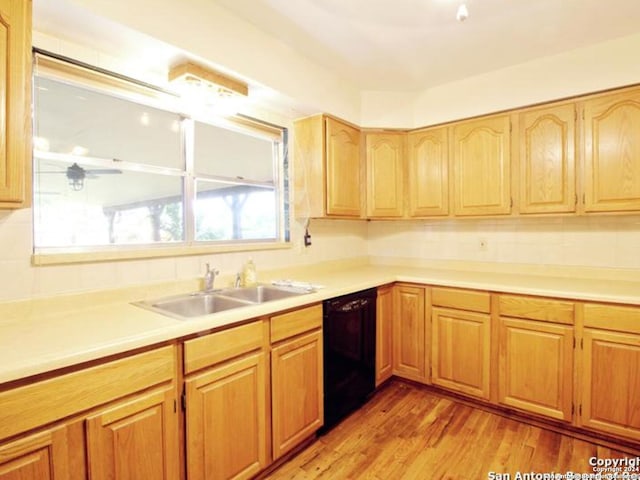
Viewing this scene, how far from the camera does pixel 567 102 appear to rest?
2297mm

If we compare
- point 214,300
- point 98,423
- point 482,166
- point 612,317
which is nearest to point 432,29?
point 482,166

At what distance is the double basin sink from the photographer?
5.80 ft

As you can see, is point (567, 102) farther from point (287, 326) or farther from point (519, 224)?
point (287, 326)

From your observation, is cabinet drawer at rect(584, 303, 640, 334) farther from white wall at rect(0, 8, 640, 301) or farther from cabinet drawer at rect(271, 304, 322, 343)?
cabinet drawer at rect(271, 304, 322, 343)

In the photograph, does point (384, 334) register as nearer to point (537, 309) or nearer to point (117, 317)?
point (537, 309)

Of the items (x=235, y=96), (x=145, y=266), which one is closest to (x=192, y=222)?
(x=145, y=266)

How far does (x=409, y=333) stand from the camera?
2.67m

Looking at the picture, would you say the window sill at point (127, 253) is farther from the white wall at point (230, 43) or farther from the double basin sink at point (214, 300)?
→ the white wall at point (230, 43)

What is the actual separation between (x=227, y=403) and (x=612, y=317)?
6.86ft

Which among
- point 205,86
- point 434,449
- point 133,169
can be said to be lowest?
point 434,449

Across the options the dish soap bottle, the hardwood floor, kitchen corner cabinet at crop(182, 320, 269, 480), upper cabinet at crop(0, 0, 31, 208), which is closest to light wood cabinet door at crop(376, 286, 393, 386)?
the hardwood floor

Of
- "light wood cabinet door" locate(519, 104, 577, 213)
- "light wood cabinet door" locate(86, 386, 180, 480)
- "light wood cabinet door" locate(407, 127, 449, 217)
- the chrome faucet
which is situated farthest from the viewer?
"light wood cabinet door" locate(407, 127, 449, 217)

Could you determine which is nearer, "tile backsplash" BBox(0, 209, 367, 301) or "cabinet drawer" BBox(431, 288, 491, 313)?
"tile backsplash" BBox(0, 209, 367, 301)

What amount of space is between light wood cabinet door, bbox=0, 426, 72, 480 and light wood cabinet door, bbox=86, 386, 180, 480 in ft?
0.22
